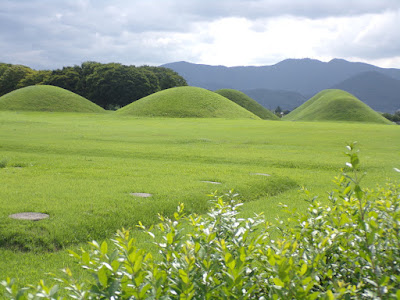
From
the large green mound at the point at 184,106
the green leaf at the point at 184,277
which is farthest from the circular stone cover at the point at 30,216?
the large green mound at the point at 184,106

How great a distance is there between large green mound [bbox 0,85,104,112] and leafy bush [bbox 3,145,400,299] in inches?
3118

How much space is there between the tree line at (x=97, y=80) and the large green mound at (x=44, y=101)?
1561cm

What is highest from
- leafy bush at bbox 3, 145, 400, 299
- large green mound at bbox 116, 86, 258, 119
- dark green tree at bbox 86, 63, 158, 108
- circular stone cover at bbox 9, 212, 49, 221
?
dark green tree at bbox 86, 63, 158, 108

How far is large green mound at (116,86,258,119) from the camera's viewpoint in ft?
237

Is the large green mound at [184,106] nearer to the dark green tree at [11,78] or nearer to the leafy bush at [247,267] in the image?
the dark green tree at [11,78]

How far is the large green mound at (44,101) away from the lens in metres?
77.1

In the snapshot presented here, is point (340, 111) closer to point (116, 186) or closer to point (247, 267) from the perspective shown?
point (116, 186)

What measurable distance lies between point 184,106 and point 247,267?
242ft

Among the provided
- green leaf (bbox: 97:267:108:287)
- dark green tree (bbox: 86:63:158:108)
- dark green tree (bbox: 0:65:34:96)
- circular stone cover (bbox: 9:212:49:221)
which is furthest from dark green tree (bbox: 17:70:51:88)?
green leaf (bbox: 97:267:108:287)

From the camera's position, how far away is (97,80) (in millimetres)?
99688

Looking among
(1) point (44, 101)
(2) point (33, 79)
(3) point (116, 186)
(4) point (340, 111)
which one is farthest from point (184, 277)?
(4) point (340, 111)

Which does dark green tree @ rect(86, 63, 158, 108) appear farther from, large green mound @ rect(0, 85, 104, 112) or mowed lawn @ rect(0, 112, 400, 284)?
mowed lawn @ rect(0, 112, 400, 284)

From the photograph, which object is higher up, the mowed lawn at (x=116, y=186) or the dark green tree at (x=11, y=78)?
the dark green tree at (x=11, y=78)

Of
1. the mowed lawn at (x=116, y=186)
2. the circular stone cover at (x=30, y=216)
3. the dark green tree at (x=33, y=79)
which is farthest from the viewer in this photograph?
the dark green tree at (x=33, y=79)
